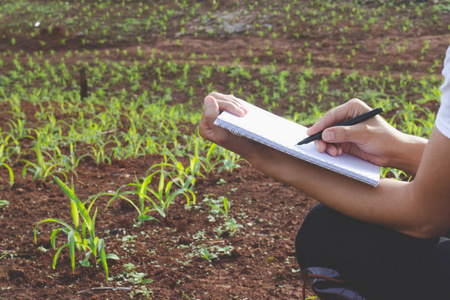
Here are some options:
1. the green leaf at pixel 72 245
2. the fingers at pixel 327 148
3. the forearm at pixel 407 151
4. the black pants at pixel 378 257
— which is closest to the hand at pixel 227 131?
the fingers at pixel 327 148

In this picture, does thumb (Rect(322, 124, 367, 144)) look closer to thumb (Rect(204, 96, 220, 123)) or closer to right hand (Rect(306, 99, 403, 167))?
right hand (Rect(306, 99, 403, 167))

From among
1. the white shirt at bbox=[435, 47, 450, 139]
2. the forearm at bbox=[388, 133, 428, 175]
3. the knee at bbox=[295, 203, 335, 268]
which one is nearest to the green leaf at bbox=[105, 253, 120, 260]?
the knee at bbox=[295, 203, 335, 268]

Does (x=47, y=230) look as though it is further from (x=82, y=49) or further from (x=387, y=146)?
(x=82, y=49)

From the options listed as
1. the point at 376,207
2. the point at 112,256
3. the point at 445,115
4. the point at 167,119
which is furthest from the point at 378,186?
the point at 167,119

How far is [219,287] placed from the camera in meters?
1.90

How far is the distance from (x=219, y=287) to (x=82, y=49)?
1142cm

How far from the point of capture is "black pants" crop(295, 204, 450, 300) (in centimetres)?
128

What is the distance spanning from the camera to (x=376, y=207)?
132 cm

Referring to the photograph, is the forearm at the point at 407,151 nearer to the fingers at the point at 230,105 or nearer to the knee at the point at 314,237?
the knee at the point at 314,237

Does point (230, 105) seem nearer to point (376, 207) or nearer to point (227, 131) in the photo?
point (227, 131)

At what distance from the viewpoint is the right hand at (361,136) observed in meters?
1.51

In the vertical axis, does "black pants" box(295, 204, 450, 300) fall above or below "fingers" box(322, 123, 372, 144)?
below

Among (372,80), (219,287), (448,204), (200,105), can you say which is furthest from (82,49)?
(448,204)

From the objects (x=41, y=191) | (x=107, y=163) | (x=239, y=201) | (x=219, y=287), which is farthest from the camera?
(x=107, y=163)
